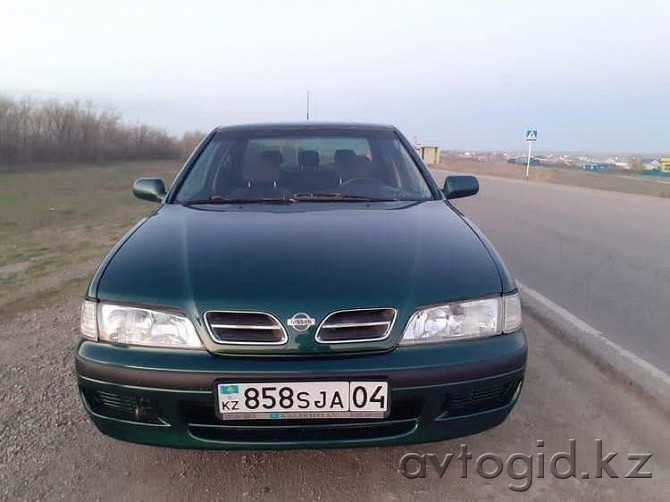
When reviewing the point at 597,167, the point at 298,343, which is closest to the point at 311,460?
the point at 298,343

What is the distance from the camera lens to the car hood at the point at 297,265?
6.72ft

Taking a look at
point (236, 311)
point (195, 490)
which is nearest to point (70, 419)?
point (195, 490)

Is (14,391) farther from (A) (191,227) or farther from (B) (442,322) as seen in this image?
(B) (442,322)

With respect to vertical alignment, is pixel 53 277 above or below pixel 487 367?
below

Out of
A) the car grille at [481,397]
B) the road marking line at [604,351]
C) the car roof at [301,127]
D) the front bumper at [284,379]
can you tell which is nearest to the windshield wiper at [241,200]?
the car roof at [301,127]

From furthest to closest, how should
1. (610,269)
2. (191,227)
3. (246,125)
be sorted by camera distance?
(610,269) < (246,125) < (191,227)

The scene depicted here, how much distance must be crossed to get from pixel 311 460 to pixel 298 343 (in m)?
0.74

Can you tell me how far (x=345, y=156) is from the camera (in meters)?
3.64

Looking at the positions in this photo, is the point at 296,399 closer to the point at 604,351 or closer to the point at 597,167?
the point at 604,351

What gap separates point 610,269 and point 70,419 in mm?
5541

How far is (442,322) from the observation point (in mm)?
2119

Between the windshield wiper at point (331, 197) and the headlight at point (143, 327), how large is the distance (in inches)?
52.8

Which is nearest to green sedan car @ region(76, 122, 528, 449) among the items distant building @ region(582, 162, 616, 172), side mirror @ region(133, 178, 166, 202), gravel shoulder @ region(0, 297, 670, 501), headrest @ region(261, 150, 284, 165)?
gravel shoulder @ region(0, 297, 670, 501)

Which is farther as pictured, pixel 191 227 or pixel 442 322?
pixel 191 227
